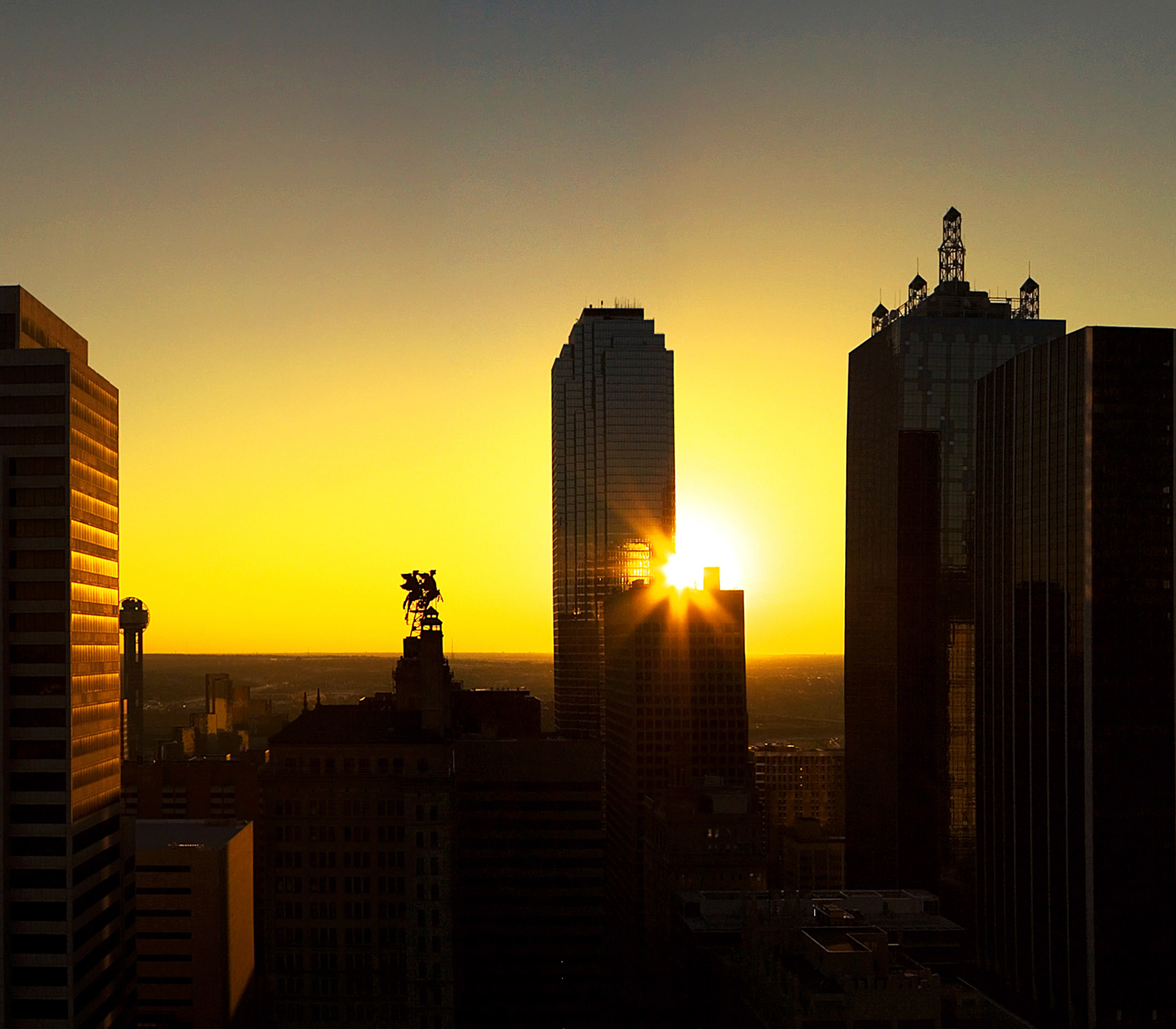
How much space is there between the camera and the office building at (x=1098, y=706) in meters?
151

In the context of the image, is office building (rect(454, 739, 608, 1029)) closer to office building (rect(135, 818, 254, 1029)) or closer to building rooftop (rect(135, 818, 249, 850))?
office building (rect(135, 818, 254, 1029))

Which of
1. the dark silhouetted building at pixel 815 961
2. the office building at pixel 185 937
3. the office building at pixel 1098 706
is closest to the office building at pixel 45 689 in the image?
the office building at pixel 185 937

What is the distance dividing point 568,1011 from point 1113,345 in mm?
107160

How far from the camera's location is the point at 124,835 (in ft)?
357

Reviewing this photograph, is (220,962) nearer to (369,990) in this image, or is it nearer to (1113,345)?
(369,990)

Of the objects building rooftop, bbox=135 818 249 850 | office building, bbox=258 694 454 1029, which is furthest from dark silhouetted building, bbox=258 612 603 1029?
building rooftop, bbox=135 818 249 850

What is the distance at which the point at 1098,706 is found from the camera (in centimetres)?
15250

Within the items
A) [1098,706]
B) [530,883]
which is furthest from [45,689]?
[1098,706]

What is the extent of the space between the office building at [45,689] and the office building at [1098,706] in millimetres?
113582

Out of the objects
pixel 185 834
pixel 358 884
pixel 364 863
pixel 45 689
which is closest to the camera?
pixel 45 689

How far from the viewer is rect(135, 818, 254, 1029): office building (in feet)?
480

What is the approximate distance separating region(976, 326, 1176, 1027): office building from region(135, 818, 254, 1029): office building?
10091cm

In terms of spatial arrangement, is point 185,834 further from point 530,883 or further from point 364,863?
point 364,863

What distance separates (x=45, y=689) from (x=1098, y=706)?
11932cm
